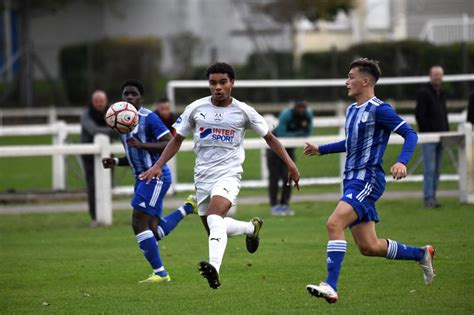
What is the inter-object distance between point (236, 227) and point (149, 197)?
1.40m

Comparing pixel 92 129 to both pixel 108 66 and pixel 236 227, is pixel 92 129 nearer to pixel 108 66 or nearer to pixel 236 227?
pixel 236 227

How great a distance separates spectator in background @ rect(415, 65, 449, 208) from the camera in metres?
17.7

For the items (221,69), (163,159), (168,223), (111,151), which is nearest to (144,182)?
(168,223)

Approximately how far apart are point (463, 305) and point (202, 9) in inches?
1382

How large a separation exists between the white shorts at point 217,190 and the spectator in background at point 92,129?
7.05 metres

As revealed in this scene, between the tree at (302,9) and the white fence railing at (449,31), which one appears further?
the tree at (302,9)

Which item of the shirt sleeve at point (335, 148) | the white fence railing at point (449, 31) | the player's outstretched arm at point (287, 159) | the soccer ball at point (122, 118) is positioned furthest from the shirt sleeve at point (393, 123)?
the white fence railing at point (449, 31)

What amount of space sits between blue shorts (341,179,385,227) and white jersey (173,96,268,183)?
49.1 inches

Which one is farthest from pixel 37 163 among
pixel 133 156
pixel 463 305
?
pixel 463 305

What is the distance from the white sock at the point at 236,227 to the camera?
32.8 feet

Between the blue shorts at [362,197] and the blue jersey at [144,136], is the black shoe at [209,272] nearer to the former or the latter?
the blue shorts at [362,197]

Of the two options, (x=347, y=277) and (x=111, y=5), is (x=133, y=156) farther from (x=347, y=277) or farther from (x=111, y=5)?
(x=111, y=5)

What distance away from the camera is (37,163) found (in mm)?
31031

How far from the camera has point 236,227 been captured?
10102mm
